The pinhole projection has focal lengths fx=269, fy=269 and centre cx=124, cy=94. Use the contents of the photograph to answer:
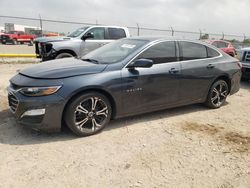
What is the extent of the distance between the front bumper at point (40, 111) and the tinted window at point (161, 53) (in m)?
1.68

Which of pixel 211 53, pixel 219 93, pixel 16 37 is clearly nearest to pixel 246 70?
pixel 219 93

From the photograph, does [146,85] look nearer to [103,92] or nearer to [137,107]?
[137,107]

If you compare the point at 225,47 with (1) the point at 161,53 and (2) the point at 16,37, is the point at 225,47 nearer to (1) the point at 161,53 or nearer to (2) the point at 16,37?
(1) the point at 161,53

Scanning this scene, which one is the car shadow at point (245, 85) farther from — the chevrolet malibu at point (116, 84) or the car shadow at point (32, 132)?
the car shadow at point (32, 132)

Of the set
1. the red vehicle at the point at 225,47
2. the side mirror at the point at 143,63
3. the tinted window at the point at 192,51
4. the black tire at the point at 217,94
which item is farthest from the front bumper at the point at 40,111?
the red vehicle at the point at 225,47

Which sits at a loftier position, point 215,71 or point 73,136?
point 215,71

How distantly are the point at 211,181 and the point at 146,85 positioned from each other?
6.48ft

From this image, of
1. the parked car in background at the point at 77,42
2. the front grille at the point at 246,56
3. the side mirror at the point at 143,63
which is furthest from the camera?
the parked car in background at the point at 77,42

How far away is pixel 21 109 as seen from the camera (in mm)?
3877

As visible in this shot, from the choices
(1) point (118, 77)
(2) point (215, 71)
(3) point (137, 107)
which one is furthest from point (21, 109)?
(2) point (215, 71)

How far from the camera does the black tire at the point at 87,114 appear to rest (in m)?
4.00

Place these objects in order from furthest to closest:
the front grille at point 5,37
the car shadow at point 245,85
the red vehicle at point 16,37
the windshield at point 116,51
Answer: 1. the red vehicle at point 16,37
2. the front grille at point 5,37
3. the car shadow at point 245,85
4. the windshield at point 116,51

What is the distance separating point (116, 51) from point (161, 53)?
0.83 metres

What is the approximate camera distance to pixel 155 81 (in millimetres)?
4719
